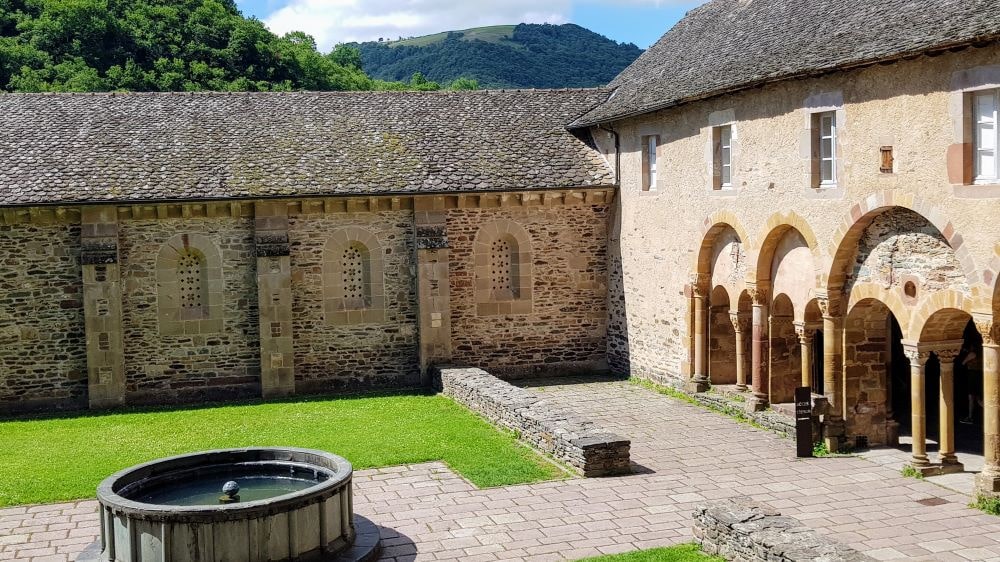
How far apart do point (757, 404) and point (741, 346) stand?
1514 mm

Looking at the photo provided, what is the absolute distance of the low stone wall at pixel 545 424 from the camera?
51.6 ft

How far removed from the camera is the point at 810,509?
45.1 feet

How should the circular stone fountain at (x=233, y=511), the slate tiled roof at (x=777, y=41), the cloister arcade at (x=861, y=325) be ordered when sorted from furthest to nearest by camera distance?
the cloister arcade at (x=861, y=325) → the slate tiled roof at (x=777, y=41) → the circular stone fountain at (x=233, y=511)

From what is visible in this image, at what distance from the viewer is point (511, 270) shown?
25.3 metres

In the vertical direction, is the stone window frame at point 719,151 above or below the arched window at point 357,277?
above

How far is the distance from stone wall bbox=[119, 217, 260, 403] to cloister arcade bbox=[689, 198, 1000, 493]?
977cm

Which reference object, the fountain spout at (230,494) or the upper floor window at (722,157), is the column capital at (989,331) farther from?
the fountain spout at (230,494)

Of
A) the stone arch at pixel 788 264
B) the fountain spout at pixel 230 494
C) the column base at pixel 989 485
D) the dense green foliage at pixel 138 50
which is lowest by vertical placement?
the column base at pixel 989 485

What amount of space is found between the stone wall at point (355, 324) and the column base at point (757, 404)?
8267mm

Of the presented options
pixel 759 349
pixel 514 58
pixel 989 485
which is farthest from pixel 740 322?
pixel 514 58

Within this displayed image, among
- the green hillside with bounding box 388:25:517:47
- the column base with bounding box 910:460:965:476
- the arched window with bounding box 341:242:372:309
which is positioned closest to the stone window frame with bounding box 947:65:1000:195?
the column base with bounding box 910:460:965:476

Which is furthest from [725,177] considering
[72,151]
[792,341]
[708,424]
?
[72,151]

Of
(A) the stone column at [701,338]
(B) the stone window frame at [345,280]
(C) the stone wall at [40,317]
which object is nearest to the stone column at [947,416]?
(A) the stone column at [701,338]

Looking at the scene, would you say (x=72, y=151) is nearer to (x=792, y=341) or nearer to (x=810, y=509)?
(x=792, y=341)
